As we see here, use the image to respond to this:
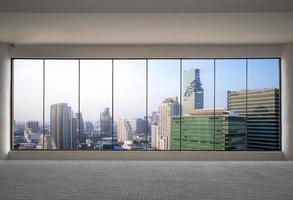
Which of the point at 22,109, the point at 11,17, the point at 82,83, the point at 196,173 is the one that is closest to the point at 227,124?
the point at 82,83

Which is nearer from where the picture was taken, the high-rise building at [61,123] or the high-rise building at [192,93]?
the high-rise building at [61,123]

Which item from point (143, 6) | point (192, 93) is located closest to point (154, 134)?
point (192, 93)

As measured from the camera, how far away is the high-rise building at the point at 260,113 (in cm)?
848

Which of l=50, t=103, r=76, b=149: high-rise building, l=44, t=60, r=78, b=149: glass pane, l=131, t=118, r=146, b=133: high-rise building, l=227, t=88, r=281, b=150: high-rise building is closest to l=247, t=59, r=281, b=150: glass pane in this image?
l=227, t=88, r=281, b=150: high-rise building

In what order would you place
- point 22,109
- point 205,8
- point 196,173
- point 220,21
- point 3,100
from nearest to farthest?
point 196,173 < point 205,8 < point 220,21 < point 3,100 < point 22,109

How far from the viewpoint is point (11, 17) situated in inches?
222

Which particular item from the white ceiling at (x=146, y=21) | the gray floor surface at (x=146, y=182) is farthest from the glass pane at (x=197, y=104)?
the gray floor surface at (x=146, y=182)

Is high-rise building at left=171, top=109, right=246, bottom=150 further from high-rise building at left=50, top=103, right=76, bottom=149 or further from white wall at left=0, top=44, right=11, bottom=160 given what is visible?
white wall at left=0, top=44, right=11, bottom=160

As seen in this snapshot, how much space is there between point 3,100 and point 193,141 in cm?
427

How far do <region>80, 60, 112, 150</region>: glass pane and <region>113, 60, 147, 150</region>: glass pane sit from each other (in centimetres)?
18

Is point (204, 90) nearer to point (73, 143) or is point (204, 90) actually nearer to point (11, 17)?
point (73, 143)

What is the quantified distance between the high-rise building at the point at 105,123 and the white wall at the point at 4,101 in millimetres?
2057

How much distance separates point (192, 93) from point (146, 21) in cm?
348

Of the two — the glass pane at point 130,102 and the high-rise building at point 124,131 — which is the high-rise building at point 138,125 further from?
the high-rise building at point 124,131
